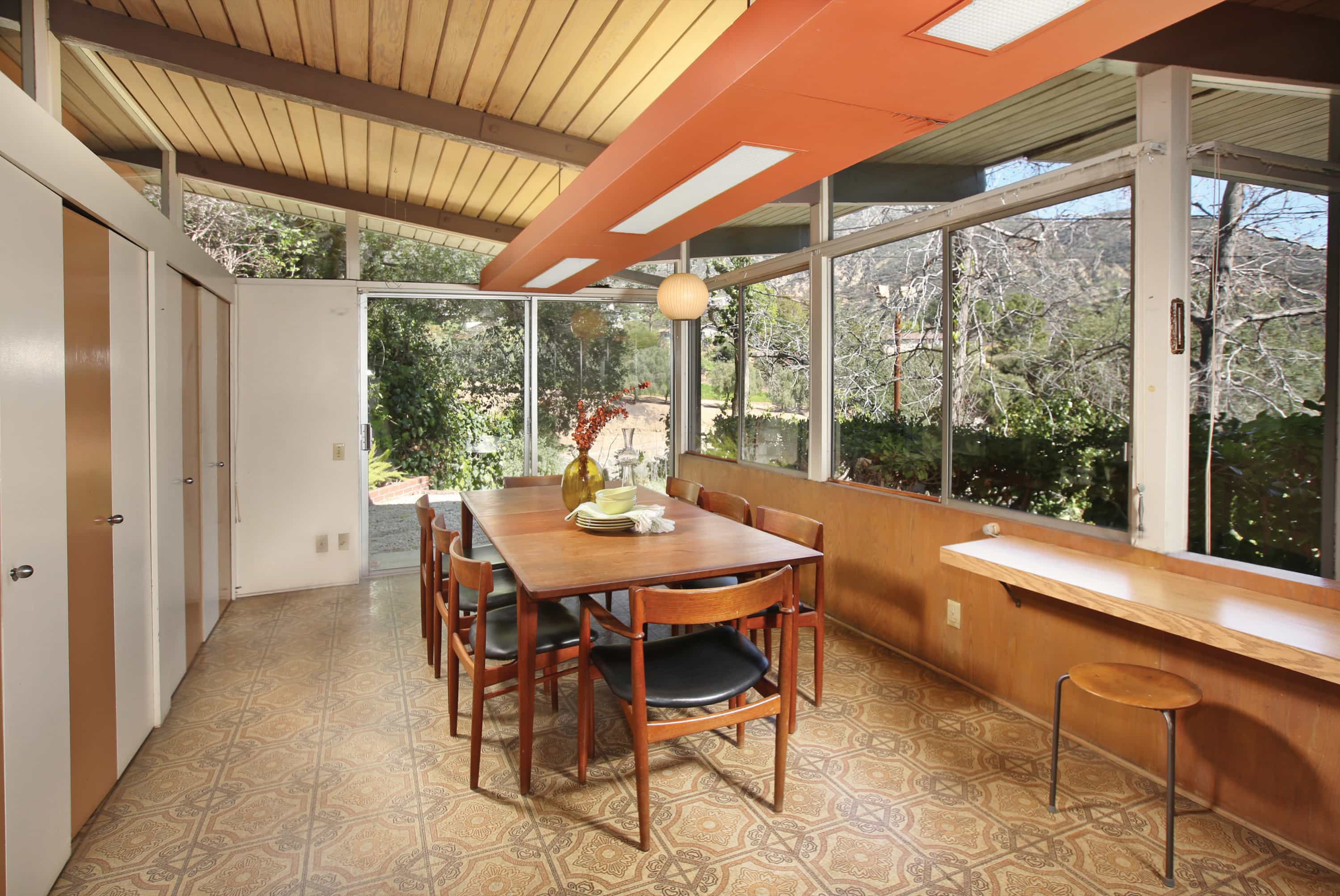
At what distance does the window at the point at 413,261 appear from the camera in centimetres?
506

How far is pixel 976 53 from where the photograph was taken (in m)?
1.60

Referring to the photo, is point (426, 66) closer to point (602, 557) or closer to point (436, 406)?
point (602, 557)

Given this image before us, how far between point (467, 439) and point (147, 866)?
141 inches

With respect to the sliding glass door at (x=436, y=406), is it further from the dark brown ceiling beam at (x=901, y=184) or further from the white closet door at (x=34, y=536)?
the white closet door at (x=34, y=536)

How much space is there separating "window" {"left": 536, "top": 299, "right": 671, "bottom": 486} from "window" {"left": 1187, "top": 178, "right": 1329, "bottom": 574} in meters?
3.78

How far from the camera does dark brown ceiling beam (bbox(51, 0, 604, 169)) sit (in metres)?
2.63

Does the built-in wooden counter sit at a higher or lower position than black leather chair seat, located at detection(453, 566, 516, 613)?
higher

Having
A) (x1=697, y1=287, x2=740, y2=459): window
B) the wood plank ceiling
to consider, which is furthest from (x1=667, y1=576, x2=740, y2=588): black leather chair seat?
the wood plank ceiling

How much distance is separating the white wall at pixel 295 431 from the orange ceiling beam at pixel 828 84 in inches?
116

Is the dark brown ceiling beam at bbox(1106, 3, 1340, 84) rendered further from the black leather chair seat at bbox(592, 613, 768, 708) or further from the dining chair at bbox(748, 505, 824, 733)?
the black leather chair seat at bbox(592, 613, 768, 708)

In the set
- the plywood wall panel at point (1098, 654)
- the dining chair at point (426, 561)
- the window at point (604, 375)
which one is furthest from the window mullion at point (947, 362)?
the window at point (604, 375)

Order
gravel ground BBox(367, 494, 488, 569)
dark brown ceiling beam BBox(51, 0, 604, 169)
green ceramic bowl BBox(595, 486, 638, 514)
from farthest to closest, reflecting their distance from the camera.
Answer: gravel ground BBox(367, 494, 488, 569), green ceramic bowl BBox(595, 486, 638, 514), dark brown ceiling beam BBox(51, 0, 604, 169)

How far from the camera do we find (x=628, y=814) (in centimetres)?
227

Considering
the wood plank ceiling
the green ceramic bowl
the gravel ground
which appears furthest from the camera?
the gravel ground
